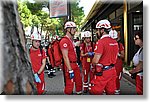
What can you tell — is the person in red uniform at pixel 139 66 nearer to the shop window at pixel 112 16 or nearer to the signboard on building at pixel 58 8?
the signboard on building at pixel 58 8

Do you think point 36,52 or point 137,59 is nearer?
point 137,59

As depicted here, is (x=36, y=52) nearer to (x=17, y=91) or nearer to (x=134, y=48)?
(x=17, y=91)

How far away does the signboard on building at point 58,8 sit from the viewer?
378 cm

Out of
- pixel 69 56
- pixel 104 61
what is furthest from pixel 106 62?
pixel 69 56

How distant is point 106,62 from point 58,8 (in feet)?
3.00

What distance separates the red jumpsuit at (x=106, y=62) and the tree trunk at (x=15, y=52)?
3.21 ft

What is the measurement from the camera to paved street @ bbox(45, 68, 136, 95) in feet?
12.4

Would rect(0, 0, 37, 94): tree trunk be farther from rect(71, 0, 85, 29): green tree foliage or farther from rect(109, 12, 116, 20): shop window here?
rect(109, 12, 116, 20): shop window

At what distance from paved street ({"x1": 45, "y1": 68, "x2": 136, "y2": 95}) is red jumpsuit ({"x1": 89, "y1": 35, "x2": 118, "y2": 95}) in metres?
0.24

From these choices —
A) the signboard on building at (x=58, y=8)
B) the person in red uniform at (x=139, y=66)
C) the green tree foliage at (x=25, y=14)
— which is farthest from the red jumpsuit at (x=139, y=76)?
the green tree foliage at (x=25, y=14)

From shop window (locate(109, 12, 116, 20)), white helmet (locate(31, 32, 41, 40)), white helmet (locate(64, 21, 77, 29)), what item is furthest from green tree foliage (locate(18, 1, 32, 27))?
shop window (locate(109, 12, 116, 20))

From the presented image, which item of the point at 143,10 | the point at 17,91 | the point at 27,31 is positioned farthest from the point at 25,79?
the point at 143,10

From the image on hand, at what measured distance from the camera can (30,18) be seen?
12.1 ft

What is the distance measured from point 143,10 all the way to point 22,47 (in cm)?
153
